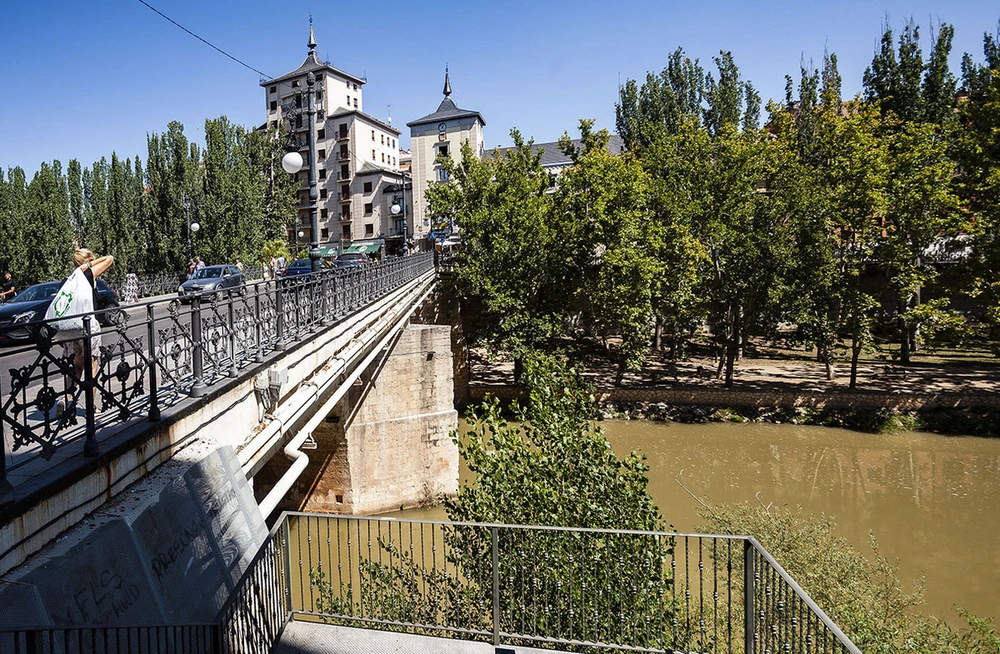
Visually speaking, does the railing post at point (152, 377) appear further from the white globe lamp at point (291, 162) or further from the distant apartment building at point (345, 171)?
the distant apartment building at point (345, 171)

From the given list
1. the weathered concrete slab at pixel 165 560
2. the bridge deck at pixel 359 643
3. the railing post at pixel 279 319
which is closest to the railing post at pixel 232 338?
the weathered concrete slab at pixel 165 560

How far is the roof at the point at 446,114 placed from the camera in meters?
58.3

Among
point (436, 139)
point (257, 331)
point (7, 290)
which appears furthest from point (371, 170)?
point (257, 331)

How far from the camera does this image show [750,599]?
6.05m

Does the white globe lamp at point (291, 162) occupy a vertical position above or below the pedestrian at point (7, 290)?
above

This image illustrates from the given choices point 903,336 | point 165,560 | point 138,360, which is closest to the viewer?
point 165,560

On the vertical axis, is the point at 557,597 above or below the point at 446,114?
below

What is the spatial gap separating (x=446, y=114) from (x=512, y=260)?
3695 centimetres

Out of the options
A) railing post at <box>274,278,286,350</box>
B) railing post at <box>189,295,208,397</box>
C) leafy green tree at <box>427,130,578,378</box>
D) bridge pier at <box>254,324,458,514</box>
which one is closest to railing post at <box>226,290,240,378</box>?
railing post at <box>189,295,208,397</box>

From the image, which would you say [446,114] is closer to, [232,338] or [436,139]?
[436,139]

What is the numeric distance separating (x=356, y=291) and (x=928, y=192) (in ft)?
72.4

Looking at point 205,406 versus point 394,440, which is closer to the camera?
point 205,406

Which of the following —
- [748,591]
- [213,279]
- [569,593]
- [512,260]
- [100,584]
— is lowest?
[569,593]

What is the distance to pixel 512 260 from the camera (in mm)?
26547
